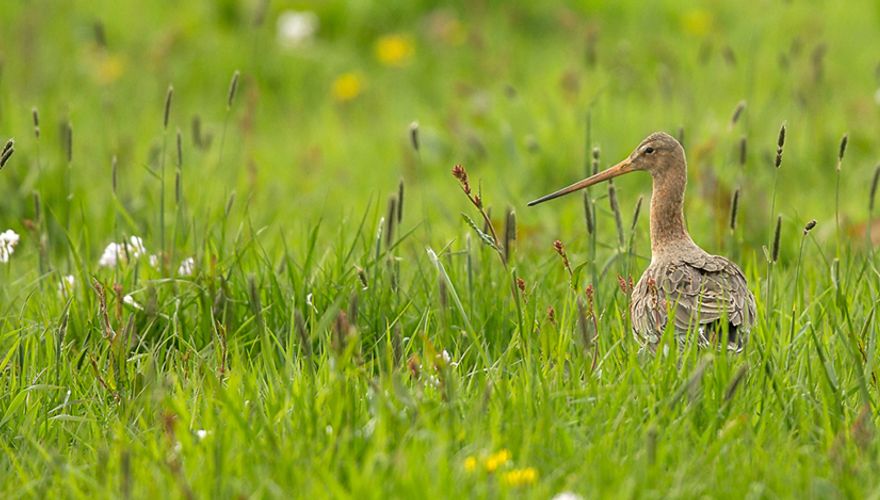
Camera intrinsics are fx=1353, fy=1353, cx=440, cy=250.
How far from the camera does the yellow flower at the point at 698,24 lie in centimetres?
947

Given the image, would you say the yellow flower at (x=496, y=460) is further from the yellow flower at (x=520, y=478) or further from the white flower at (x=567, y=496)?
the white flower at (x=567, y=496)

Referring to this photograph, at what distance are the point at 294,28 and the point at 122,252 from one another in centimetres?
481

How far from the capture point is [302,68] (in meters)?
9.28

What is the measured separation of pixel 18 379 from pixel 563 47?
641cm

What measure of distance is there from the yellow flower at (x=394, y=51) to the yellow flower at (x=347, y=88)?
1.09 feet

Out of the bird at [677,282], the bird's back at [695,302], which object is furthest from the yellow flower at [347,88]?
the bird's back at [695,302]

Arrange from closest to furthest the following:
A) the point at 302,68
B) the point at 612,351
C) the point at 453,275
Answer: the point at 612,351 → the point at 453,275 → the point at 302,68

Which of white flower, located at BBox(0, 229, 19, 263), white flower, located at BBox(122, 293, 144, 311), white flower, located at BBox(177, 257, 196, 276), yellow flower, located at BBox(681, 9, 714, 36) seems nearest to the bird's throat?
white flower, located at BBox(177, 257, 196, 276)

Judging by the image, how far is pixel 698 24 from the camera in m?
9.48

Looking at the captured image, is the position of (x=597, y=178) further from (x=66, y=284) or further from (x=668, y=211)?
(x=66, y=284)

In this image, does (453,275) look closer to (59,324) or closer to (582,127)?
(59,324)

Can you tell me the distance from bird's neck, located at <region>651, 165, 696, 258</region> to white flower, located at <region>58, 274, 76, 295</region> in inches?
74.7

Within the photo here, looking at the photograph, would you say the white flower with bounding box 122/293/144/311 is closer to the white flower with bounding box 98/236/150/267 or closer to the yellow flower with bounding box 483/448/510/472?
the white flower with bounding box 98/236/150/267

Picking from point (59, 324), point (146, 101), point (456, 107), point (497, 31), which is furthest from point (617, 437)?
point (497, 31)
